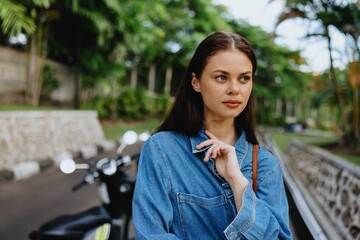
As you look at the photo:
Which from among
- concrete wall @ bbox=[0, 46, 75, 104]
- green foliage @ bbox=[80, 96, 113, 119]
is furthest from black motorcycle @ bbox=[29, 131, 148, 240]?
green foliage @ bbox=[80, 96, 113, 119]

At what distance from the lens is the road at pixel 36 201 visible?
4426 mm

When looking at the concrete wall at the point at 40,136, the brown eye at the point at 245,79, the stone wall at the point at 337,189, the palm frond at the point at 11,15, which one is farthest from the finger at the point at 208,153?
the palm frond at the point at 11,15

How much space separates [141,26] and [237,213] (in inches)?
551

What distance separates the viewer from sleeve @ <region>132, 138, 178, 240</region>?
1218mm

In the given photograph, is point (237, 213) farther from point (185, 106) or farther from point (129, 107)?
point (129, 107)

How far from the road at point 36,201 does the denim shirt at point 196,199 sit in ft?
11.0

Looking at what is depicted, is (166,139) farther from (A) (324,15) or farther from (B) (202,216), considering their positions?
(A) (324,15)

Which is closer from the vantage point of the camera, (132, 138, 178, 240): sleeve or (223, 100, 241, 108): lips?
(132, 138, 178, 240): sleeve

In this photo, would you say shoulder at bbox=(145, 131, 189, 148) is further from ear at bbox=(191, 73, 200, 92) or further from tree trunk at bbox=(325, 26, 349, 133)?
tree trunk at bbox=(325, 26, 349, 133)

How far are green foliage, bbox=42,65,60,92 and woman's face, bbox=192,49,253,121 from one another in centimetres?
1218

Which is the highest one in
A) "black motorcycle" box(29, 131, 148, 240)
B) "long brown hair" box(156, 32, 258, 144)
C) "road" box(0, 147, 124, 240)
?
"long brown hair" box(156, 32, 258, 144)

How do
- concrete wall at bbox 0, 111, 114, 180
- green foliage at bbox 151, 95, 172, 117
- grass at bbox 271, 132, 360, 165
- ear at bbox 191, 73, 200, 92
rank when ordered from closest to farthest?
ear at bbox 191, 73, 200, 92 → concrete wall at bbox 0, 111, 114, 180 → grass at bbox 271, 132, 360, 165 → green foliage at bbox 151, 95, 172, 117

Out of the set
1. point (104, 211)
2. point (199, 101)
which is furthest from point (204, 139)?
point (104, 211)

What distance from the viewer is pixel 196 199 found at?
1.28 meters
